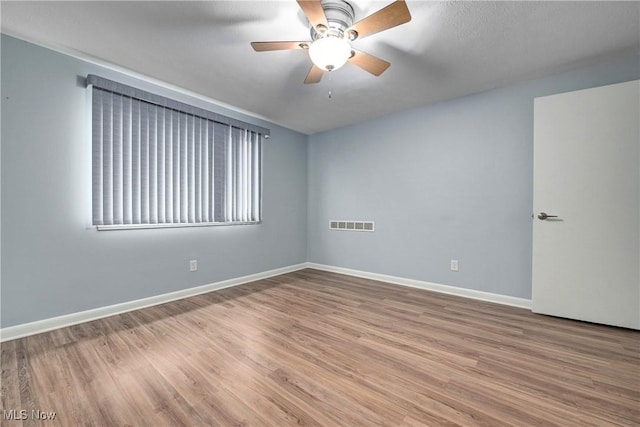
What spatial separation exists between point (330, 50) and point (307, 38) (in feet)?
1.73

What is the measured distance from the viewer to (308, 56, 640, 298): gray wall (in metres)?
2.82

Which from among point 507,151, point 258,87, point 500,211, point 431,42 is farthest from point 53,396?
point 507,151

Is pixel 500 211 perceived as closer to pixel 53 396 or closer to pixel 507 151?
pixel 507 151

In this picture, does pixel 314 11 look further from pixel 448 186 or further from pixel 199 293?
pixel 199 293

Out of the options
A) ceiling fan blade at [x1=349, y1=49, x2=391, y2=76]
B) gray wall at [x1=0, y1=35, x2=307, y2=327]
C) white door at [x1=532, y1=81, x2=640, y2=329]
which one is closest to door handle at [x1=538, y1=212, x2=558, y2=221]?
white door at [x1=532, y1=81, x2=640, y2=329]

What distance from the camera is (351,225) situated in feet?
13.8

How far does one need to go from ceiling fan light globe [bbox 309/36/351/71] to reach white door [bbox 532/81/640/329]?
214cm

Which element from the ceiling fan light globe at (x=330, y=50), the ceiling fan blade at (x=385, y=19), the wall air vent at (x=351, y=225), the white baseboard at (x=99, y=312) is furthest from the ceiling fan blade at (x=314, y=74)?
the white baseboard at (x=99, y=312)

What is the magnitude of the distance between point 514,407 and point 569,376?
0.58 meters

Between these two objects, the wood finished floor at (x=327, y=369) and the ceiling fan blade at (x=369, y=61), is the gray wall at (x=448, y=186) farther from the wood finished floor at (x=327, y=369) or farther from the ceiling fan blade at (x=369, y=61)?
the ceiling fan blade at (x=369, y=61)

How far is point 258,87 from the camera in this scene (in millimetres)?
2930

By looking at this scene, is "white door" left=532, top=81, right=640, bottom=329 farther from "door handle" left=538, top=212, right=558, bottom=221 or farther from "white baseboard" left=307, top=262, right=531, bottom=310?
"white baseboard" left=307, top=262, right=531, bottom=310

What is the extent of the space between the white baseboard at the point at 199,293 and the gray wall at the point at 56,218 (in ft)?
0.19

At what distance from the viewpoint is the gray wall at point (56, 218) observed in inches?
81.7
